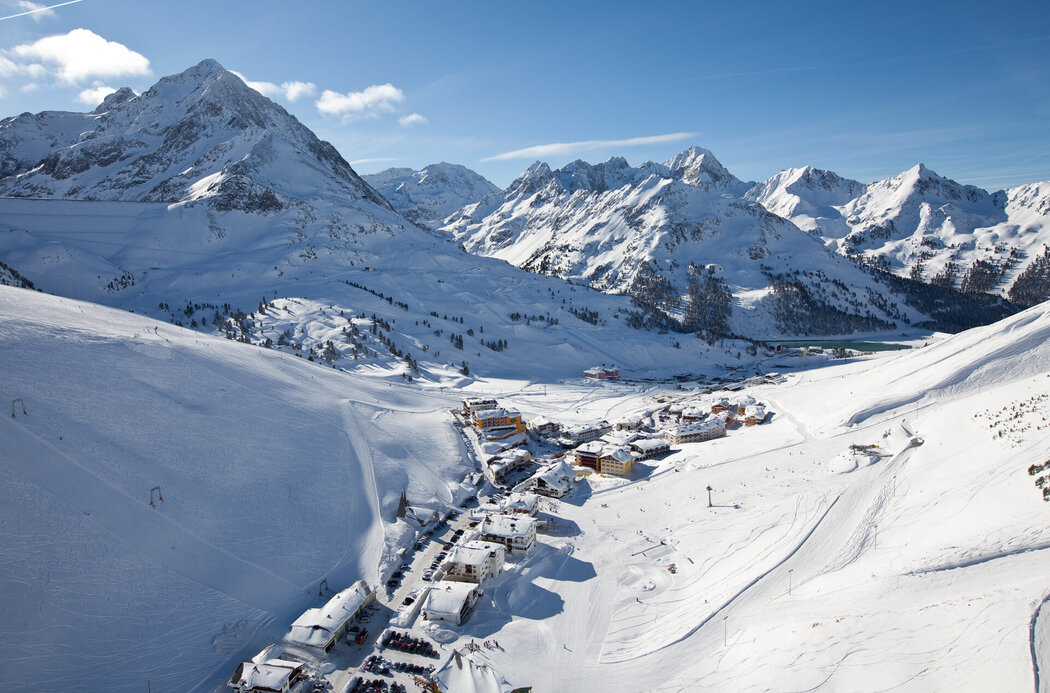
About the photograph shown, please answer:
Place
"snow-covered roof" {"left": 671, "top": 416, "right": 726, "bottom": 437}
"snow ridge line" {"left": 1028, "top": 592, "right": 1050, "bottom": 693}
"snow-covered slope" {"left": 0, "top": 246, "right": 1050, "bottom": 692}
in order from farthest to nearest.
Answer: "snow-covered roof" {"left": 671, "top": 416, "right": 726, "bottom": 437}, "snow-covered slope" {"left": 0, "top": 246, "right": 1050, "bottom": 692}, "snow ridge line" {"left": 1028, "top": 592, "right": 1050, "bottom": 693}

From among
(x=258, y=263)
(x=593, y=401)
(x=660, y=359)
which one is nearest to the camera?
(x=593, y=401)

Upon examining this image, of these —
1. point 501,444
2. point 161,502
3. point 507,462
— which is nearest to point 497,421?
point 501,444

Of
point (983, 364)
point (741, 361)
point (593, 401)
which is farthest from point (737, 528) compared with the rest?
point (741, 361)

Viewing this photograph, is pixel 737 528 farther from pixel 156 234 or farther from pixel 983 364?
pixel 156 234

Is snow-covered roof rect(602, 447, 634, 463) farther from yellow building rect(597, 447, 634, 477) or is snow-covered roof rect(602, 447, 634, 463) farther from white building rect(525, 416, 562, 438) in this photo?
white building rect(525, 416, 562, 438)

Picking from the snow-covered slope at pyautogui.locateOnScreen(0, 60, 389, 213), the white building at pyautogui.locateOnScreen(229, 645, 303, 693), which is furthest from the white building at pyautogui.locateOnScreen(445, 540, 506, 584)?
the snow-covered slope at pyautogui.locateOnScreen(0, 60, 389, 213)

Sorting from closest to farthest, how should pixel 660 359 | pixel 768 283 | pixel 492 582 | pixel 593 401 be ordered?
pixel 492 582, pixel 593 401, pixel 660 359, pixel 768 283

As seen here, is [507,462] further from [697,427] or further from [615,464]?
[697,427]
